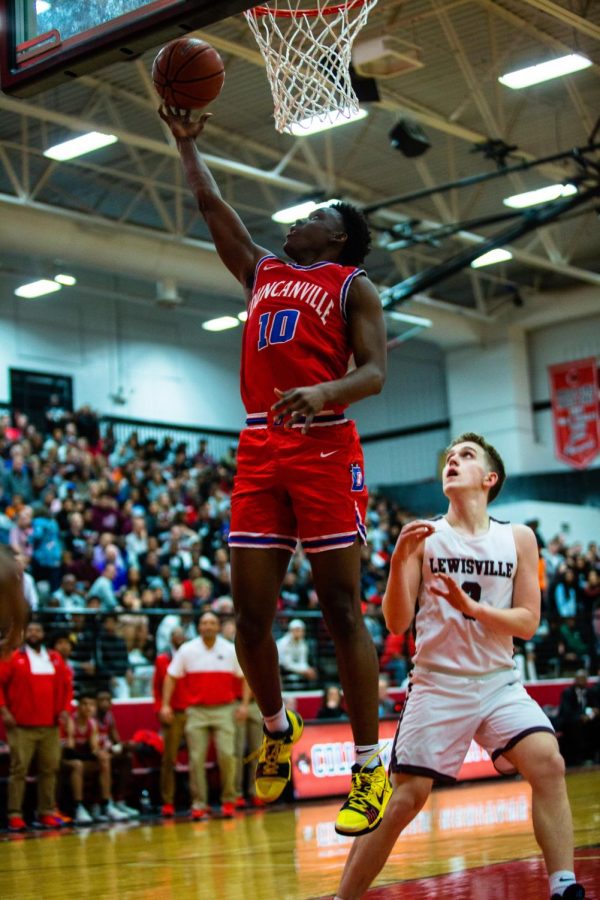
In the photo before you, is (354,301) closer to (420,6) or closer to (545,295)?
(420,6)

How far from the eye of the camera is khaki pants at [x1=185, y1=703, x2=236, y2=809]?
12.0 meters

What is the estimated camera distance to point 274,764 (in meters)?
4.68

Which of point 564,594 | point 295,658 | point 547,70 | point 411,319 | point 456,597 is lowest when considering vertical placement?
point 295,658

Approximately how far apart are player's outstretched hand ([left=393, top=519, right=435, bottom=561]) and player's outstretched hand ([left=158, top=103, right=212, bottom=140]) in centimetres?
182

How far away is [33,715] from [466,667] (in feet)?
23.8

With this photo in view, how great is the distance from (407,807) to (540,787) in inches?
19.9

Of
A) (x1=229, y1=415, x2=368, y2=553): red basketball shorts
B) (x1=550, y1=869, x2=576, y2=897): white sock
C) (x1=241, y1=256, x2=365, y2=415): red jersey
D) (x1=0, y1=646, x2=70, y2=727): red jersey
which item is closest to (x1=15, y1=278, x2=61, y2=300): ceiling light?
(x1=0, y1=646, x2=70, y2=727): red jersey

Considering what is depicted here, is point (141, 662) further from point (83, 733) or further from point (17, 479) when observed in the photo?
point (17, 479)

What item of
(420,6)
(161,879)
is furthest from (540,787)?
(420,6)

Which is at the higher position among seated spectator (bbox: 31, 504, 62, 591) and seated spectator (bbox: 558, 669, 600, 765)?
seated spectator (bbox: 31, 504, 62, 591)

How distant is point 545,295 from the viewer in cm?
2733

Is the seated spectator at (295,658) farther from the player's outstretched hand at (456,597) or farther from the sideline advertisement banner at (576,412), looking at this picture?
the sideline advertisement banner at (576,412)

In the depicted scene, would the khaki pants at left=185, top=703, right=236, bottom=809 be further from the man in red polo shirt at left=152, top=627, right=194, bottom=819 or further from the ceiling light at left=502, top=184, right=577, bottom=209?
the ceiling light at left=502, top=184, right=577, bottom=209

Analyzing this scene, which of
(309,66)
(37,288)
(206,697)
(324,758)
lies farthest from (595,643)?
(309,66)
